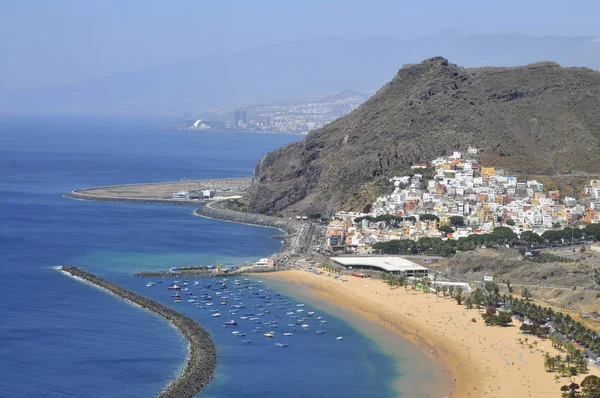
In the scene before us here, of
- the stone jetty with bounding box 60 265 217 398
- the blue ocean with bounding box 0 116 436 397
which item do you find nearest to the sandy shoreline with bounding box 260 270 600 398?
the blue ocean with bounding box 0 116 436 397

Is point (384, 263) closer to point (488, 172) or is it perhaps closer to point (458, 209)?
point (458, 209)

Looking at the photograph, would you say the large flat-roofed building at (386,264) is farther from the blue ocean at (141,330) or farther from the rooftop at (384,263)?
the blue ocean at (141,330)

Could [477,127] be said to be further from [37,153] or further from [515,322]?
[37,153]

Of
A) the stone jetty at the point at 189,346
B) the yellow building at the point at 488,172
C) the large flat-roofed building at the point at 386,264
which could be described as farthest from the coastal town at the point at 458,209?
the stone jetty at the point at 189,346

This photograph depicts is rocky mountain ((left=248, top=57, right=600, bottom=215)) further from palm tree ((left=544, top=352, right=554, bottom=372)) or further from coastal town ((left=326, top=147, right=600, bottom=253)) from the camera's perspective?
palm tree ((left=544, top=352, right=554, bottom=372))

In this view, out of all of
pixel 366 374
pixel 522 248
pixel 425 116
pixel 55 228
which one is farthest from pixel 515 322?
pixel 425 116
